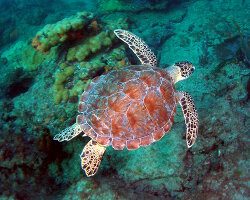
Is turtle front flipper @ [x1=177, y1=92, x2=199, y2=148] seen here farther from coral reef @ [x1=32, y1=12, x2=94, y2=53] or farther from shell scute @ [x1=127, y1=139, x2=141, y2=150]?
coral reef @ [x1=32, y1=12, x2=94, y2=53]

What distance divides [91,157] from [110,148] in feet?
2.26

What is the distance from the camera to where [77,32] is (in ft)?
15.6

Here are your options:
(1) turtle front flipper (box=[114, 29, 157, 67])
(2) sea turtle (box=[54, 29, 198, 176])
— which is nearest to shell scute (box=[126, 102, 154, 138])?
(2) sea turtle (box=[54, 29, 198, 176])

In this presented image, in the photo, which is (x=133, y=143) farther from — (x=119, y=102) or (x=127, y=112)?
(x=119, y=102)

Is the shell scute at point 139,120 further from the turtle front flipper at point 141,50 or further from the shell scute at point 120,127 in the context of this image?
the turtle front flipper at point 141,50

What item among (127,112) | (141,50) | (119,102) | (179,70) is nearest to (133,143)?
(127,112)

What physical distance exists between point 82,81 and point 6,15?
1527 centimetres

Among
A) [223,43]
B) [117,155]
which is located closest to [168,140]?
[117,155]

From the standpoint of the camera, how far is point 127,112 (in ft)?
8.62

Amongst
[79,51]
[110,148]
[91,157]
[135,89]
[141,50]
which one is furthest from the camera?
[79,51]

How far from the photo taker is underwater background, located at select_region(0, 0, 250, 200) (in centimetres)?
259

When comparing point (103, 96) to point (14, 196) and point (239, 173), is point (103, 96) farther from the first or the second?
point (239, 173)

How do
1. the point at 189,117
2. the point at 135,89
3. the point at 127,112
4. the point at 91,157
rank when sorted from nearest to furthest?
the point at 127,112, the point at 135,89, the point at 91,157, the point at 189,117

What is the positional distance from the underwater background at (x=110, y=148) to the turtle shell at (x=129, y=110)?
706 mm
